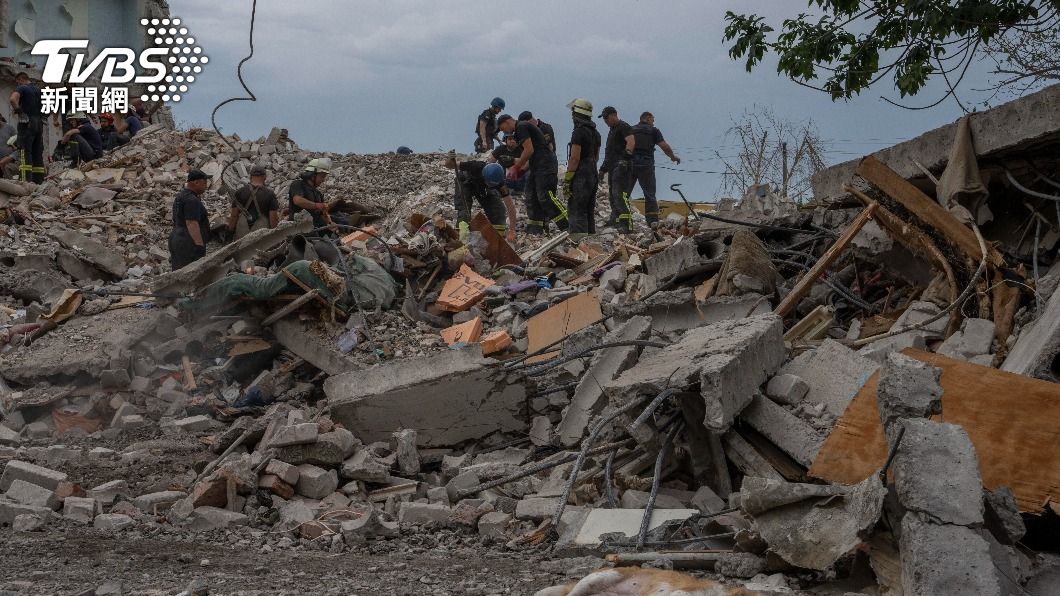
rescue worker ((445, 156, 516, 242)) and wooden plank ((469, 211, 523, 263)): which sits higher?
rescue worker ((445, 156, 516, 242))

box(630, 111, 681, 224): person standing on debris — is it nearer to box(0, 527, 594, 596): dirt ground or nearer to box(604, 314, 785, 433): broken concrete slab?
box(604, 314, 785, 433): broken concrete slab

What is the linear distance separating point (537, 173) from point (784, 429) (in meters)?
8.19

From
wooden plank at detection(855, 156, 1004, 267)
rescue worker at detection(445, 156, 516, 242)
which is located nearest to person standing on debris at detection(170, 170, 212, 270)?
rescue worker at detection(445, 156, 516, 242)

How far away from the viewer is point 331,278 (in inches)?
344

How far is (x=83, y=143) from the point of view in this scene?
18.4 meters

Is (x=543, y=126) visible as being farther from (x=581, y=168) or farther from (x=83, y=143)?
(x=83, y=143)

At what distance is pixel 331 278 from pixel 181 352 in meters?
1.67

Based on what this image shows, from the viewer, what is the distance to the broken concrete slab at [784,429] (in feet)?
16.9

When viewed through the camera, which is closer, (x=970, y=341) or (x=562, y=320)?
(x=970, y=341)

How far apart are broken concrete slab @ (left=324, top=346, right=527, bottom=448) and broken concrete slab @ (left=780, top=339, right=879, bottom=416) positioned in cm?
201

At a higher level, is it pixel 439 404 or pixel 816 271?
pixel 816 271

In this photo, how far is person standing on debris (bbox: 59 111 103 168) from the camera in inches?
726

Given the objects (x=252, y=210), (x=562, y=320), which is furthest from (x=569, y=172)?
(x=562, y=320)

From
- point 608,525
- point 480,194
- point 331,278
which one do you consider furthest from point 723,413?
point 480,194
